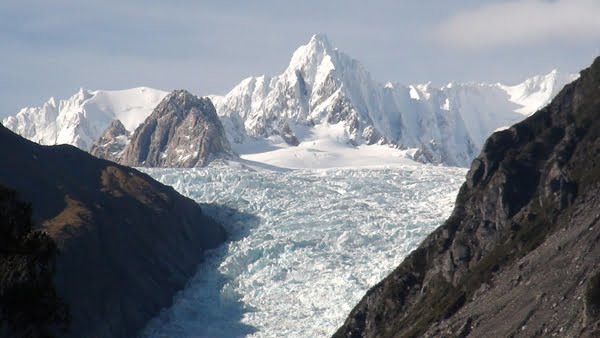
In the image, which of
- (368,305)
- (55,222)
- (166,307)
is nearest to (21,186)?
(55,222)

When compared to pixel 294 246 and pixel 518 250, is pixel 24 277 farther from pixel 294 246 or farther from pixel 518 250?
pixel 294 246

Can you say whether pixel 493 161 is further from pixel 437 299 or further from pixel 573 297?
pixel 573 297

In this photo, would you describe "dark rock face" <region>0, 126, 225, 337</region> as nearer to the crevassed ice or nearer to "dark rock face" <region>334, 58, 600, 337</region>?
the crevassed ice

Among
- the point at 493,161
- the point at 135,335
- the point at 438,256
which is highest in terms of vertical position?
the point at 493,161

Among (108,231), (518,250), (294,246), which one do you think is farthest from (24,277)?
(294,246)

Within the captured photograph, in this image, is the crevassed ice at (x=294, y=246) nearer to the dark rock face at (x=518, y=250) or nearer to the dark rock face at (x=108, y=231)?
the dark rock face at (x=108, y=231)

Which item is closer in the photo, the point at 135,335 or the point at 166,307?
the point at 135,335

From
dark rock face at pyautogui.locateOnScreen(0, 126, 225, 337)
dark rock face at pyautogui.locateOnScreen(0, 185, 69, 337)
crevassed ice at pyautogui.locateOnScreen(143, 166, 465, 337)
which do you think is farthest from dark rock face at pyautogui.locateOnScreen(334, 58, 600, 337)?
dark rock face at pyautogui.locateOnScreen(0, 185, 69, 337)

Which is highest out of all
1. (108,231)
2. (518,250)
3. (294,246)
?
(518,250)
